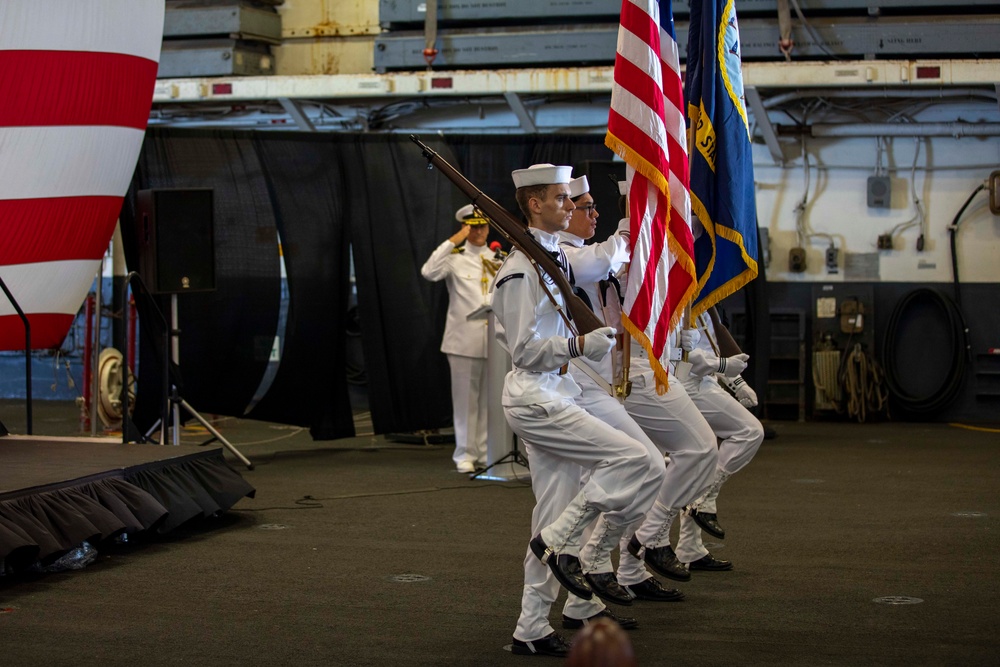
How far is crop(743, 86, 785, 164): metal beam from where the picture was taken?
938 cm

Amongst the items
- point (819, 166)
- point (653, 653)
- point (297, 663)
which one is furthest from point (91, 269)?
point (819, 166)

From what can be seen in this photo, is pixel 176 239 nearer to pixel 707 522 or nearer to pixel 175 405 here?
pixel 175 405

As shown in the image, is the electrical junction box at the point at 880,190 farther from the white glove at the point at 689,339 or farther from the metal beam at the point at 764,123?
the white glove at the point at 689,339

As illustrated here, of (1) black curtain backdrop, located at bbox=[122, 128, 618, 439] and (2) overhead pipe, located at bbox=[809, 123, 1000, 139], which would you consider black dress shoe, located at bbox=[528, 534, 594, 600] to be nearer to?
(1) black curtain backdrop, located at bbox=[122, 128, 618, 439]

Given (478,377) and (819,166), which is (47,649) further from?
(819,166)

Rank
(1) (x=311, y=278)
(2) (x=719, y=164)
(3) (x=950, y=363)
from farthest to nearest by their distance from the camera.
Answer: (3) (x=950, y=363) < (1) (x=311, y=278) < (2) (x=719, y=164)

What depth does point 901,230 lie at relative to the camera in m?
10.4

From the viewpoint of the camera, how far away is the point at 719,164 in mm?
4816

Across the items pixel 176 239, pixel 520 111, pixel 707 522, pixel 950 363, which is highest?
pixel 520 111

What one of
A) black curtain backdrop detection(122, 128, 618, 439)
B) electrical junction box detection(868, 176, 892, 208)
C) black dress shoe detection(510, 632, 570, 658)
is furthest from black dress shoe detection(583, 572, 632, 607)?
electrical junction box detection(868, 176, 892, 208)

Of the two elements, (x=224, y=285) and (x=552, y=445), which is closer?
(x=552, y=445)

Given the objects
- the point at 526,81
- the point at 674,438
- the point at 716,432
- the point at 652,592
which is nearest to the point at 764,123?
the point at 526,81

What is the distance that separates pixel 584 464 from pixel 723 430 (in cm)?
137

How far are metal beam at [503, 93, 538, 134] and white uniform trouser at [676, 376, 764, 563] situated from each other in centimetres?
554
